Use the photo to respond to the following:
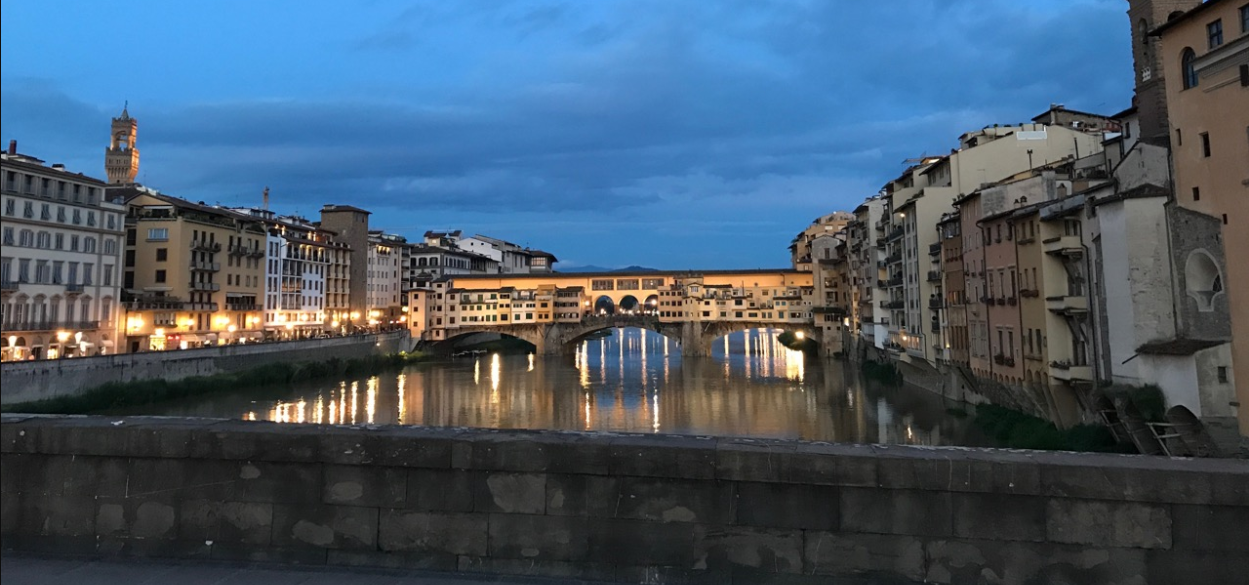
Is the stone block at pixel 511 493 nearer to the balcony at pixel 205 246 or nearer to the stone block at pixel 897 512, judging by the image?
the stone block at pixel 897 512

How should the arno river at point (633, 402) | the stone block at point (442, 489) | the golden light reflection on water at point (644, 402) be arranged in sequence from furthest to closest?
the golden light reflection on water at point (644, 402) → the arno river at point (633, 402) → the stone block at point (442, 489)

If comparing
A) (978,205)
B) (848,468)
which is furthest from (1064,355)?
(848,468)

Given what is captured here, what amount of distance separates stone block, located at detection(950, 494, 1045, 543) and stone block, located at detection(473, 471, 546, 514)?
8.35ft

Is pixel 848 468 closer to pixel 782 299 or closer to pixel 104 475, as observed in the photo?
pixel 104 475

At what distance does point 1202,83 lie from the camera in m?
18.2

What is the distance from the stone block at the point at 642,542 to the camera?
4.29 meters

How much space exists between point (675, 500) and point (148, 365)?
49375 mm

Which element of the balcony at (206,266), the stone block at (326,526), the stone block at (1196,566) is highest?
the balcony at (206,266)

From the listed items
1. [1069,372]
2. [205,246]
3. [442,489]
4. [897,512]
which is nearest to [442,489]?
[442,489]

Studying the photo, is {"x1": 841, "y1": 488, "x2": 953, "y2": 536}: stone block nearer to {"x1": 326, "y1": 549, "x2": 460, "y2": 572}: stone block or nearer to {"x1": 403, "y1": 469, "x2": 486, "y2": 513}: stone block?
{"x1": 403, "y1": 469, "x2": 486, "y2": 513}: stone block

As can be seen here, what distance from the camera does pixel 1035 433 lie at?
24828 millimetres

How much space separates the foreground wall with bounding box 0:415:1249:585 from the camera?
4.02 meters

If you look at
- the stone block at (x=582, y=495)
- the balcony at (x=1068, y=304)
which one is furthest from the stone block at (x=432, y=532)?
the balcony at (x=1068, y=304)

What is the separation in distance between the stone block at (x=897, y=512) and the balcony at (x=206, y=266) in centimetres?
6409
